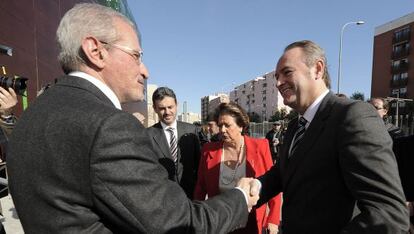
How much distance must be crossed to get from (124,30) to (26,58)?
38.4 ft

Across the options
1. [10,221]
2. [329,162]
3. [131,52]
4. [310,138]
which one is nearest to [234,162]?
[310,138]

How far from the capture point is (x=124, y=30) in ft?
4.65

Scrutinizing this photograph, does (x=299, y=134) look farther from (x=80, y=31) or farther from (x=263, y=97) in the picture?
(x=263, y=97)

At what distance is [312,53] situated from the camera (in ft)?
6.84

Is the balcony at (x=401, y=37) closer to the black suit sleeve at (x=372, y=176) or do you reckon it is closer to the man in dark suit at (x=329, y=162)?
the man in dark suit at (x=329, y=162)

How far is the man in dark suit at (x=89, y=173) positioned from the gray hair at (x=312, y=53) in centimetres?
124

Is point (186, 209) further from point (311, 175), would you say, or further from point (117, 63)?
point (311, 175)

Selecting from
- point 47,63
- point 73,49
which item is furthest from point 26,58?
point 73,49

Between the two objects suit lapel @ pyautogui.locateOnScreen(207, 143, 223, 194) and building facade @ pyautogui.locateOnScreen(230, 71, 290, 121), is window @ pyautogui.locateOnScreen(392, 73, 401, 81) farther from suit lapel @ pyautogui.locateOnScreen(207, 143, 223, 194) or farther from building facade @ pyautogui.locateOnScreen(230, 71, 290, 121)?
suit lapel @ pyautogui.locateOnScreen(207, 143, 223, 194)

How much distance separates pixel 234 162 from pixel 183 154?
2.67 feet

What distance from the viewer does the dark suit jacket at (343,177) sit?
4.55ft

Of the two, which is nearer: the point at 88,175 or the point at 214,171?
the point at 88,175

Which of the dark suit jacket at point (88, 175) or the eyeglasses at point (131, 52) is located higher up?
the eyeglasses at point (131, 52)

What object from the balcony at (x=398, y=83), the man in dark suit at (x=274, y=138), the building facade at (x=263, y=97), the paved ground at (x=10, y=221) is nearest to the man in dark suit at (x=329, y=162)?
the paved ground at (x=10, y=221)
